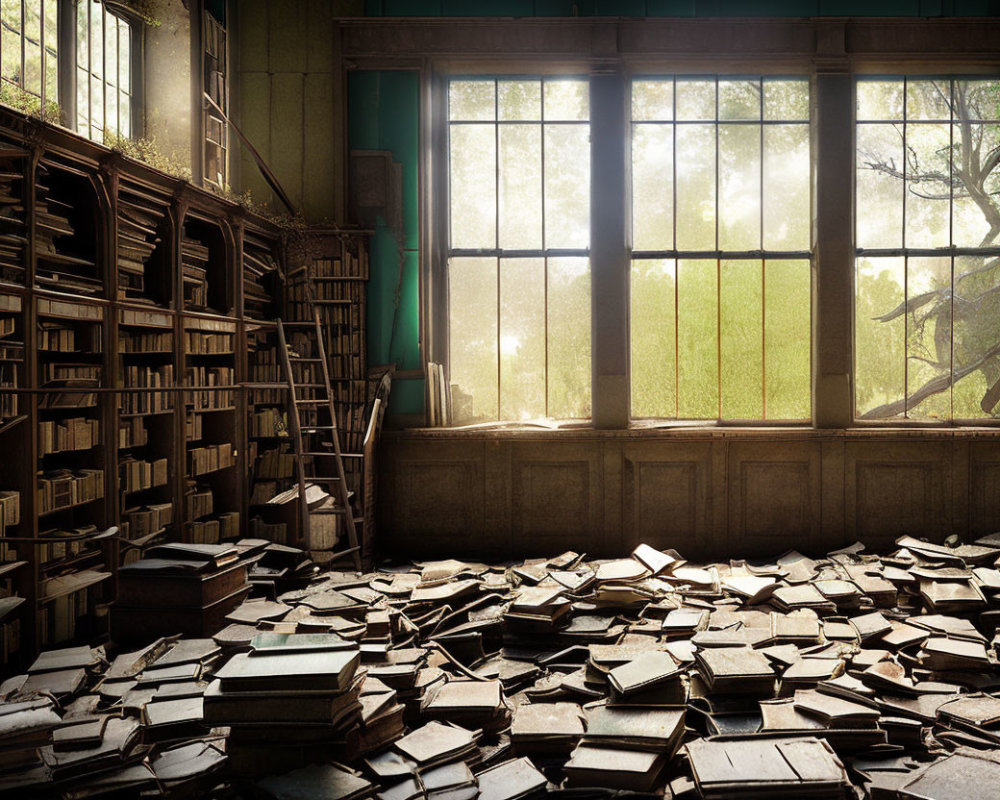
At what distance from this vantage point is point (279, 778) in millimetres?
3254

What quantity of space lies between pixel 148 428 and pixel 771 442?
556 cm

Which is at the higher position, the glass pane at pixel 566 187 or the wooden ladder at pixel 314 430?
the glass pane at pixel 566 187

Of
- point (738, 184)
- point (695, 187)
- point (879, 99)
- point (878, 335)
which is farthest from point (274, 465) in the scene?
point (879, 99)

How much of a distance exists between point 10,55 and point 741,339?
6.59m

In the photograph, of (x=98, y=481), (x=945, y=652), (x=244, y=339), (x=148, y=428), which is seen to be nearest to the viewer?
(x=945, y=652)

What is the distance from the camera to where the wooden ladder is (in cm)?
650

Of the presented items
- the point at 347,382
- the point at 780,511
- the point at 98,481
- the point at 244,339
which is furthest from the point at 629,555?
the point at 98,481

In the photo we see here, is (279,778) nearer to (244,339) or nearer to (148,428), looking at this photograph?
(148,428)

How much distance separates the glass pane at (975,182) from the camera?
7.73 meters

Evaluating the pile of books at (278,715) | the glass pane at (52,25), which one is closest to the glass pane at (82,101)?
the glass pane at (52,25)

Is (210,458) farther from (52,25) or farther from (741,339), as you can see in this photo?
(741,339)

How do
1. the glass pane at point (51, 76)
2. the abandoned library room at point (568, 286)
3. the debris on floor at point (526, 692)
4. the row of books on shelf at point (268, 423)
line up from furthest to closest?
1. the row of books on shelf at point (268, 423)
2. the abandoned library room at point (568, 286)
3. the glass pane at point (51, 76)
4. the debris on floor at point (526, 692)

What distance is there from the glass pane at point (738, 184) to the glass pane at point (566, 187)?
4.45 feet

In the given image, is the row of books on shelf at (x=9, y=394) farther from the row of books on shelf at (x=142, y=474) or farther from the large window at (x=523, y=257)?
the large window at (x=523, y=257)
